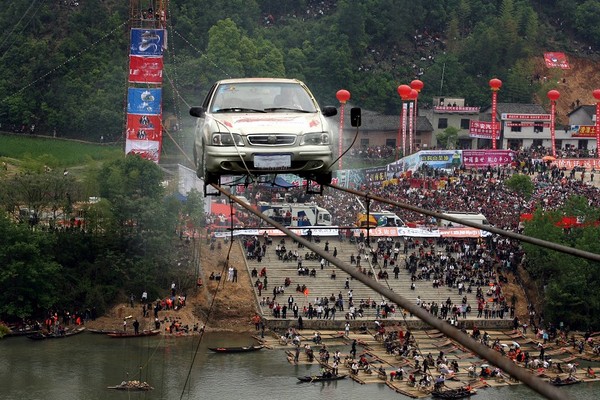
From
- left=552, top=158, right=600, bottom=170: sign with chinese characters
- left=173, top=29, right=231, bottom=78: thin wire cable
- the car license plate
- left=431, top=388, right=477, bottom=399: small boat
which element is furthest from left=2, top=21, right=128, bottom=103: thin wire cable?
the car license plate

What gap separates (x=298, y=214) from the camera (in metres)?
54.1

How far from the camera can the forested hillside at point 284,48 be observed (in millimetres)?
70562

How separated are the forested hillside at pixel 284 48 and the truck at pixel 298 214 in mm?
14782

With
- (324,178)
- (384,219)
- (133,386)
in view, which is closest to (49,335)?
(133,386)

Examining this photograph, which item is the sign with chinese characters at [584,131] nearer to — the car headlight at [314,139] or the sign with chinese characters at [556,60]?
the sign with chinese characters at [556,60]

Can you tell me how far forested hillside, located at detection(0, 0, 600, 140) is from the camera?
70562 mm

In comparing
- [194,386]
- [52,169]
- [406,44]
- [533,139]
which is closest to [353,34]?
[406,44]

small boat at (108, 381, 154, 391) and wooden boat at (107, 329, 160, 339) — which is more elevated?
wooden boat at (107, 329, 160, 339)

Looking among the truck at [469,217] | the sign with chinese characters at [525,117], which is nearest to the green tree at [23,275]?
the truck at [469,217]

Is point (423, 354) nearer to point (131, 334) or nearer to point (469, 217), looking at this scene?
point (469, 217)

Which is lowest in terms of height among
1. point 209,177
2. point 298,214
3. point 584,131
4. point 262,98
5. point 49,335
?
point 49,335

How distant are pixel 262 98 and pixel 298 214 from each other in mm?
37908

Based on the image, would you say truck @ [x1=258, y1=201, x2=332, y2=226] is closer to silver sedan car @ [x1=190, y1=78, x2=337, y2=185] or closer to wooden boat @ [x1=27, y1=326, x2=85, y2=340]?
wooden boat @ [x1=27, y1=326, x2=85, y2=340]

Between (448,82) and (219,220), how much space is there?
33.1 metres
